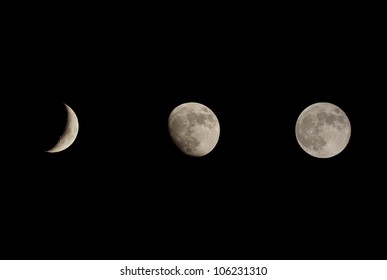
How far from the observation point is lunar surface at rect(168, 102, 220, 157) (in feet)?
19.2

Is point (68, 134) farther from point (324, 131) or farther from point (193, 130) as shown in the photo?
point (324, 131)

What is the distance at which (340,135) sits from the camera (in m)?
5.91

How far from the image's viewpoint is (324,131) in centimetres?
587

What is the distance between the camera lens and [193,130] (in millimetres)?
5844

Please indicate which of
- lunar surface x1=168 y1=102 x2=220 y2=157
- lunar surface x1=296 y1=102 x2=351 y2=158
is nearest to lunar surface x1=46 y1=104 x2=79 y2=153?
lunar surface x1=168 y1=102 x2=220 y2=157

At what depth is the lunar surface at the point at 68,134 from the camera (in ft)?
19.1

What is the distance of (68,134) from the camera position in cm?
588

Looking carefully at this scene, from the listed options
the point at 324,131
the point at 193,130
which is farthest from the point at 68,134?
the point at 324,131

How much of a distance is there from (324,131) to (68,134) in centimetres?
384
